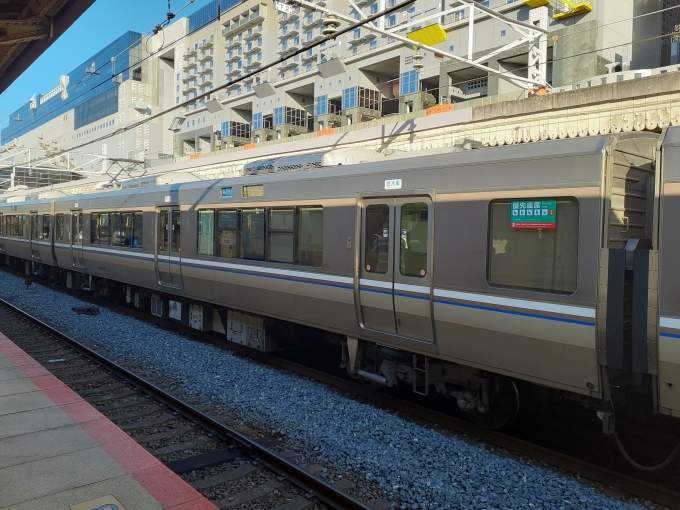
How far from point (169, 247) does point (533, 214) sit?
8183 millimetres

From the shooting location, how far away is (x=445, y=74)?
35375 millimetres

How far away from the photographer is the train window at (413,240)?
248 inches

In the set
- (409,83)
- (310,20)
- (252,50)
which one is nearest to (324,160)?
(409,83)

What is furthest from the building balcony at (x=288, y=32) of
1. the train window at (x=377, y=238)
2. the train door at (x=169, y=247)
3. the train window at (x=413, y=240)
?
the train window at (x=413, y=240)

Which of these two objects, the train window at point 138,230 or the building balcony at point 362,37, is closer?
the train window at point 138,230

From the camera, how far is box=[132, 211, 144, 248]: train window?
41.4ft

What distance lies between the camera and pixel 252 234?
358 inches

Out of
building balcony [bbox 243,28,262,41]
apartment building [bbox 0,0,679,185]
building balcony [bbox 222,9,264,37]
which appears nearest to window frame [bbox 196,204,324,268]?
apartment building [bbox 0,0,679,185]

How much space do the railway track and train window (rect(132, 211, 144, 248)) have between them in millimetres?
3689

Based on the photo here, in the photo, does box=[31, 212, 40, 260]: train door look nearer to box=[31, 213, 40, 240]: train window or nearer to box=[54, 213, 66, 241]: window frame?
box=[31, 213, 40, 240]: train window

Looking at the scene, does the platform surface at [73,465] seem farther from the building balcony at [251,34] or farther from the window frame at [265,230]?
the building balcony at [251,34]

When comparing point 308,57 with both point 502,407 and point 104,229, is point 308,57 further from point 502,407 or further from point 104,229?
point 502,407

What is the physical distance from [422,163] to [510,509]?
356 centimetres

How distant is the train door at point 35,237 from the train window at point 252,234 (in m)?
14.3
